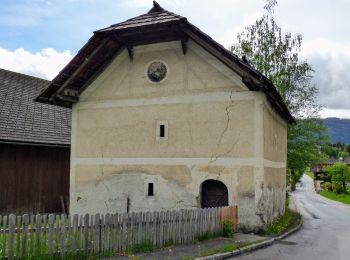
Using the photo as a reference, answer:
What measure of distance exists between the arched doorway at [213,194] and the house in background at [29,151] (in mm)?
8375

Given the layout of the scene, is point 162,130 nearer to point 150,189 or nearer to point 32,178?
point 150,189

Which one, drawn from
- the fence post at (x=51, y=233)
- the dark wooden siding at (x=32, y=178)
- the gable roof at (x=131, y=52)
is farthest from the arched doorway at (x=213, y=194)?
the dark wooden siding at (x=32, y=178)

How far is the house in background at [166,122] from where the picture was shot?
47.4 ft

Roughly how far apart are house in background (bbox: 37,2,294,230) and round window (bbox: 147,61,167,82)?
0.12 ft

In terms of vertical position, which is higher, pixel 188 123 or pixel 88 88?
pixel 88 88

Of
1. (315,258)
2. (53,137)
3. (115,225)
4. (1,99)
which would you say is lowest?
(315,258)

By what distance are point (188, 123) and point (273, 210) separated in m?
5.24

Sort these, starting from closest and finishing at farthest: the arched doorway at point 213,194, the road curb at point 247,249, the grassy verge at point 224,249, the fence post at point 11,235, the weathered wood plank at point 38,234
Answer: the fence post at point 11,235 < the weathered wood plank at point 38,234 < the road curb at point 247,249 < the grassy verge at point 224,249 < the arched doorway at point 213,194

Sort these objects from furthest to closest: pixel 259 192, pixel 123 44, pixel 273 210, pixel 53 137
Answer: pixel 53 137, pixel 273 210, pixel 123 44, pixel 259 192

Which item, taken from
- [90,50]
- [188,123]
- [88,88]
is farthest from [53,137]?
[188,123]

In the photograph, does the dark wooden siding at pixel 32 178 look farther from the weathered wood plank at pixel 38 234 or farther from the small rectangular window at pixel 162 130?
the weathered wood plank at pixel 38 234

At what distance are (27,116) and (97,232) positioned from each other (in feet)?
40.9

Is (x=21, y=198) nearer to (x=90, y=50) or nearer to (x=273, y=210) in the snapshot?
(x=90, y=50)

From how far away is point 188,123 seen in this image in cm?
1544
